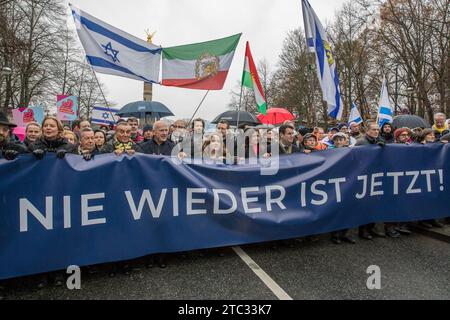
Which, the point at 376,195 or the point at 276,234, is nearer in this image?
the point at 276,234

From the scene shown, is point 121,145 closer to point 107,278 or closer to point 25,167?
point 25,167

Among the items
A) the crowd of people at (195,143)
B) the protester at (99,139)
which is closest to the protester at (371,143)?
the crowd of people at (195,143)

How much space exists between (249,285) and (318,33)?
4.73 meters

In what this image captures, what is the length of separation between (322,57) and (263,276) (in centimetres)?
411

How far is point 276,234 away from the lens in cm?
413

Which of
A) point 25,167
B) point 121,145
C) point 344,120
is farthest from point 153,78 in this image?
point 344,120

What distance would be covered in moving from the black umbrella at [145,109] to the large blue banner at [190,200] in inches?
322

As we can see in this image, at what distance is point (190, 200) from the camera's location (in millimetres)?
3775

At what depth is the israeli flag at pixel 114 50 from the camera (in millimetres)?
4645

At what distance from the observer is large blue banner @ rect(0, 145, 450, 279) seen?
315 centimetres

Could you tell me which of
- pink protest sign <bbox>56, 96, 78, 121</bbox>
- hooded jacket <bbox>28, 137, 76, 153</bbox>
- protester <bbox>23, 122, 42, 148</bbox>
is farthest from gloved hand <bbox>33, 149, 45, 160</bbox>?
pink protest sign <bbox>56, 96, 78, 121</bbox>

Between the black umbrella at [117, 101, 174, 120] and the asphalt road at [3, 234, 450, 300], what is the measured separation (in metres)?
8.34

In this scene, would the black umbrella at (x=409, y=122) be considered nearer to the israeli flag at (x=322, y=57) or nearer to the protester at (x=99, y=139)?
the israeli flag at (x=322, y=57)

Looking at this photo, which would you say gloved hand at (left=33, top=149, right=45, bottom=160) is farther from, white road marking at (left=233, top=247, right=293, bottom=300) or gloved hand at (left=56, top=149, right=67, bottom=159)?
white road marking at (left=233, top=247, right=293, bottom=300)
